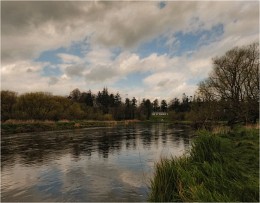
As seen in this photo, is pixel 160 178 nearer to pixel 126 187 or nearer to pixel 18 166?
pixel 126 187

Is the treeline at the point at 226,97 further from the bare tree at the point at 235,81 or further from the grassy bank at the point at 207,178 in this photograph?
the grassy bank at the point at 207,178

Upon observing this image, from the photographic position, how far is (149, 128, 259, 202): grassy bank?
20.8 feet

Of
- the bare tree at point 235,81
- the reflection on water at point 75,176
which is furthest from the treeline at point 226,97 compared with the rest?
the reflection on water at point 75,176

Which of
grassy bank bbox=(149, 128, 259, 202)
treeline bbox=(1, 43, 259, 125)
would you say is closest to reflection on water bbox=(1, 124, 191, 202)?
grassy bank bbox=(149, 128, 259, 202)

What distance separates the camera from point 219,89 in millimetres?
37938

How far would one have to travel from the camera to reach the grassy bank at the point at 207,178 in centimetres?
634

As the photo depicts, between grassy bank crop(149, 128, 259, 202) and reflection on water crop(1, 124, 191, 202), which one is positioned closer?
grassy bank crop(149, 128, 259, 202)

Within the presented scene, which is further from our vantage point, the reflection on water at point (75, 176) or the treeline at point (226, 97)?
the treeline at point (226, 97)

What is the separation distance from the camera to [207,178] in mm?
7605

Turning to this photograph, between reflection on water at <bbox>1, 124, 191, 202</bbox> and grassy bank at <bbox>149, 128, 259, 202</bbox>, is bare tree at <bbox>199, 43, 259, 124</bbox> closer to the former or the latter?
reflection on water at <bbox>1, 124, 191, 202</bbox>

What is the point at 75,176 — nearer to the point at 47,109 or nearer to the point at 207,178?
the point at 207,178

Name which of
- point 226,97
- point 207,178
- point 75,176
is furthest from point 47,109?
point 207,178

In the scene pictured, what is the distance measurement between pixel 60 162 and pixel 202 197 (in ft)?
38.3

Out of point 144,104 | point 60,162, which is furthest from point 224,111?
point 144,104
